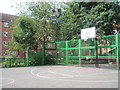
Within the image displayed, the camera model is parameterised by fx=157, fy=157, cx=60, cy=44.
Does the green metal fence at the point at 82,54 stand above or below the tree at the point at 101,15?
below

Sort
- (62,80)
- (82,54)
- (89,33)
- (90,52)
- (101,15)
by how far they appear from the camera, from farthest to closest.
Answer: (82,54), (101,15), (90,52), (89,33), (62,80)

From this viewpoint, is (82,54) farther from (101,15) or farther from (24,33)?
(24,33)

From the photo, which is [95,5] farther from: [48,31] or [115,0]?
[48,31]

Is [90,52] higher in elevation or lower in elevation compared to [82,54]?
higher

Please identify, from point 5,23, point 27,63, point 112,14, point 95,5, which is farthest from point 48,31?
point 5,23

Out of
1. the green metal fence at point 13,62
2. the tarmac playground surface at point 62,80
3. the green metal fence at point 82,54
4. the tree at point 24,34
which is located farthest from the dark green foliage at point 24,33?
the tarmac playground surface at point 62,80

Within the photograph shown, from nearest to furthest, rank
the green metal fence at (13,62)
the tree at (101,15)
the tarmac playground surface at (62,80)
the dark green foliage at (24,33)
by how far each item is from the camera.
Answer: the tarmac playground surface at (62,80) < the tree at (101,15) < the green metal fence at (13,62) < the dark green foliage at (24,33)

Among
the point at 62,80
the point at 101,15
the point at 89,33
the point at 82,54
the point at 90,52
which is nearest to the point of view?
the point at 62,80

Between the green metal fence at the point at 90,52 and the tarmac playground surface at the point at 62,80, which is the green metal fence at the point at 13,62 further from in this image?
the tarmac playground surface at the point at 62,80

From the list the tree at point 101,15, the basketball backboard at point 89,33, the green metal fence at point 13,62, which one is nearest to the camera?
the basketball backboard at point 89,33

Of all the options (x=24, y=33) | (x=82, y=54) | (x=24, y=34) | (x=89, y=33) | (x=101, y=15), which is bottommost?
(x=82, y=54)

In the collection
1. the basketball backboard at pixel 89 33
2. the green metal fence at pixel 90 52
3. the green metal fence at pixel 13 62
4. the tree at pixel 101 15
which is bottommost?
the green metal fence at pixel 13 62

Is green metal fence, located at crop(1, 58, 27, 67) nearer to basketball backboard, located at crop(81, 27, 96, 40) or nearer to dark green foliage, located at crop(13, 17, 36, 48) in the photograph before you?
dark green foliage, located at crop(13, 17, 36, 48)

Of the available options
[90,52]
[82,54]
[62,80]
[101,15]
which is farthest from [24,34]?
[62,80]
